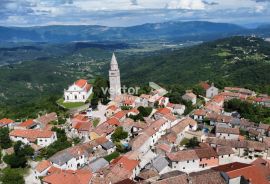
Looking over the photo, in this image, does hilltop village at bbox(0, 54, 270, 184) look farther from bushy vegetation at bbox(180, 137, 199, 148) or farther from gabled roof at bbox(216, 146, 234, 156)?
gabled roof at bbox(216, 146, 234, 156)

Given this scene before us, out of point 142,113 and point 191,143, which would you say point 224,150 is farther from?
point 142,113

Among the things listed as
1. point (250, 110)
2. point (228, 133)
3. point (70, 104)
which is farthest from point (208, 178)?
point (70, 104)

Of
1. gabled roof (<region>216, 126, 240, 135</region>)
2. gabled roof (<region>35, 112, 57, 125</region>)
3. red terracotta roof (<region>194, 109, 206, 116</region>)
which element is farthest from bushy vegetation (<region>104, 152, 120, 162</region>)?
red terracotta roof (<region>194, 109, 206, 116</region>)

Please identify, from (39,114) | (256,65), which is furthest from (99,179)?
(256,65)

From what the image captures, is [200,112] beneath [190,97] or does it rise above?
beneath

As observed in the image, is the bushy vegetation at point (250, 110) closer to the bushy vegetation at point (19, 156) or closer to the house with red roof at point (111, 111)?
the house with red roof at point (111, 111)

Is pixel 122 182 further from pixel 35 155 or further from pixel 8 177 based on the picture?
pixel 35 155
